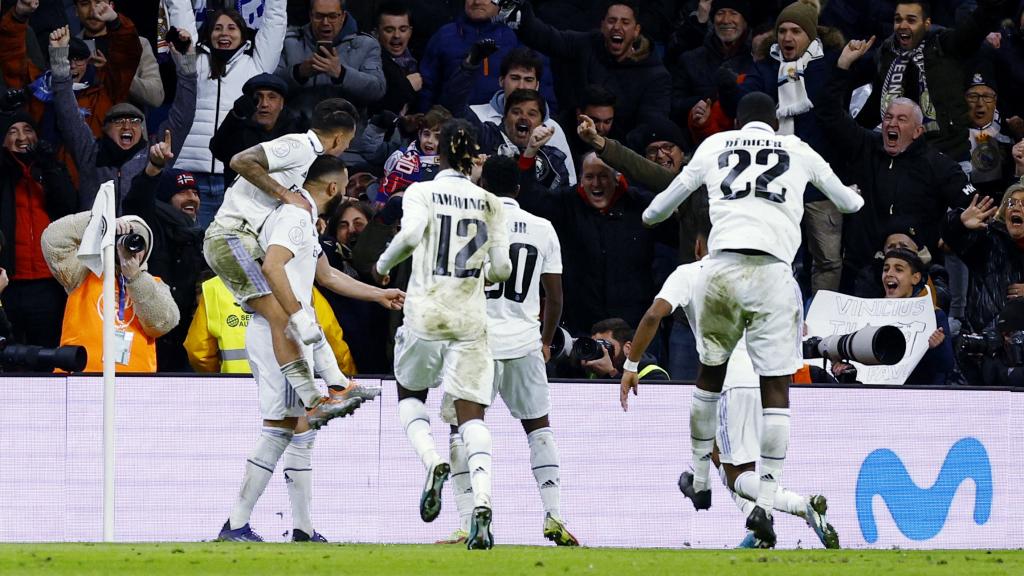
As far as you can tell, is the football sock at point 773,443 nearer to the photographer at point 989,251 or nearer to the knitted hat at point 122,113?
the photographer at point 989,251

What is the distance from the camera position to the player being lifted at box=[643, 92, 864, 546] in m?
10.2

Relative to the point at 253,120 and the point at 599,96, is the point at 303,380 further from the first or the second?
the point at 599,96

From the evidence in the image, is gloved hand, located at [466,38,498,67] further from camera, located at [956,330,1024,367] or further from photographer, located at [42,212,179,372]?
camera, located at [956,330,1024,367]

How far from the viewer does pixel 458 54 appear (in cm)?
1633

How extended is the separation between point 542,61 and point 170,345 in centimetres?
407

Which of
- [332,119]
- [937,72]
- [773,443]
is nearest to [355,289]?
[332,119]

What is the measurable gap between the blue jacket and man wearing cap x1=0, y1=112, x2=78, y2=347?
3431 mm

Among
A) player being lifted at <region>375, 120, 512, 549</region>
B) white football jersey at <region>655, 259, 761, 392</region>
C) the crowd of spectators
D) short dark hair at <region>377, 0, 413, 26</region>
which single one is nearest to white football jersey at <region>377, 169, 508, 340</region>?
player being lifted at <region>375, 120, 512, 549</region>

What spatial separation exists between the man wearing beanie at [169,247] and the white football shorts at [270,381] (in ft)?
10.0

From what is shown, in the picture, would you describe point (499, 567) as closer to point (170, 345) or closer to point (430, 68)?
point (170, 345)

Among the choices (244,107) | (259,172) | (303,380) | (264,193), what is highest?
(244,107)

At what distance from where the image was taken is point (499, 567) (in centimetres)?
904

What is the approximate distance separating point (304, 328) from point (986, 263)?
6.39 meters

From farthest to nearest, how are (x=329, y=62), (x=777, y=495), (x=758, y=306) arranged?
1. (x=329, y=62)
2. (x=777, y=495)
3. (x=758, y=306)
